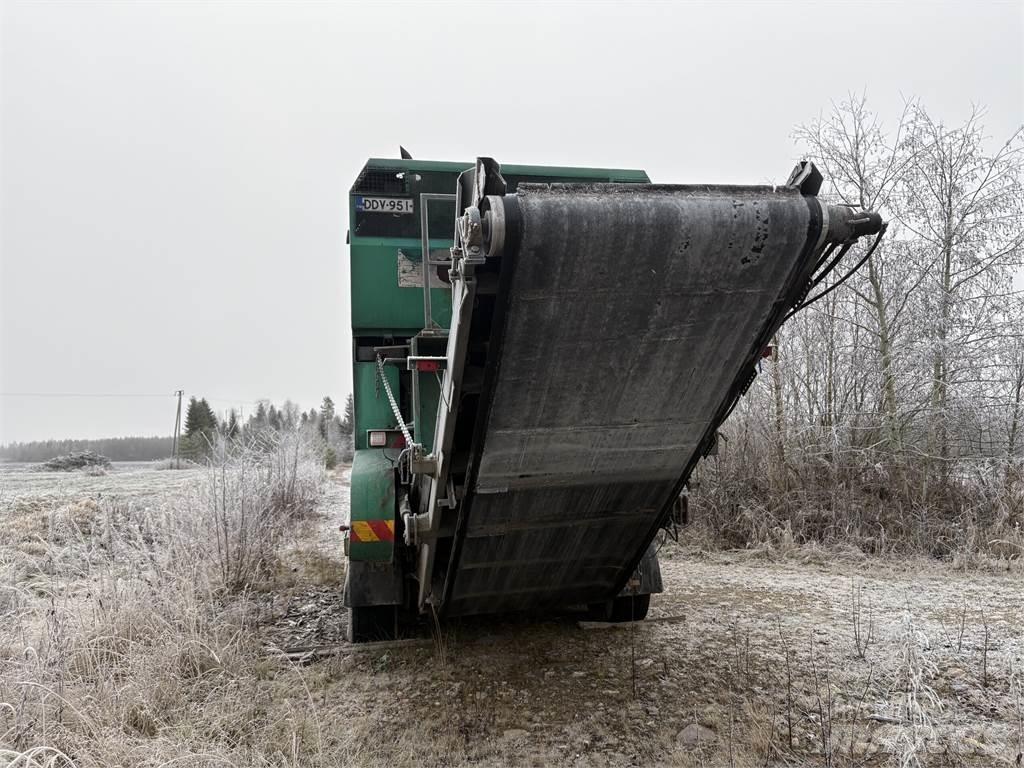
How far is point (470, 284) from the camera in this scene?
273 centimetres

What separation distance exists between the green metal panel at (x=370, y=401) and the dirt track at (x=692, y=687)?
1617mm

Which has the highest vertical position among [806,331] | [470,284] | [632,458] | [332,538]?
[806,331]

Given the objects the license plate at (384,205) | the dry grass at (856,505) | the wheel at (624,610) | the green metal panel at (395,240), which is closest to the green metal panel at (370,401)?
the green metal panel at (395,240)

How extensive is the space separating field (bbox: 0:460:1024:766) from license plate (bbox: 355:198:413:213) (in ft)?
10.3

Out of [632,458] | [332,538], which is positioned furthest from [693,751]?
[332,538]

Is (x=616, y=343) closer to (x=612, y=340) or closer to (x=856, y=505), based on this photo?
(x=612, y=340)

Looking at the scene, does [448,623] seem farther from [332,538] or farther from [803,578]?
[332,538]

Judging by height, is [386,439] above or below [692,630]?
above

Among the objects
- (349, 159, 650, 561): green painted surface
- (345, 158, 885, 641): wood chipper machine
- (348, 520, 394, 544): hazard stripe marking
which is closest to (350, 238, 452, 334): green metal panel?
(349, 159, 650, 561): green painted surface

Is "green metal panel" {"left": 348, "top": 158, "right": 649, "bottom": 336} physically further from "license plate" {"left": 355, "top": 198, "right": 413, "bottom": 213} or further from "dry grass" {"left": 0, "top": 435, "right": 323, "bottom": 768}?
"dry grass" {"left": 0, "top": 435, "right": 323, "bottom": 768}

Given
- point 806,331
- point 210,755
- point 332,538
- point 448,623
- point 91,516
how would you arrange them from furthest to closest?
point 806,331 < point 332,538 < point 91,516 < point 448,623 < point 210,755

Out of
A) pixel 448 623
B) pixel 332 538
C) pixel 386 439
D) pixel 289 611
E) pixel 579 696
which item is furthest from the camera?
pixel 332 538

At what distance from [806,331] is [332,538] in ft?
29.0

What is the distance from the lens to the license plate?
5055mm
